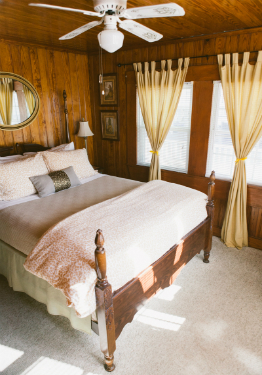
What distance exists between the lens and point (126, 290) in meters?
1.86

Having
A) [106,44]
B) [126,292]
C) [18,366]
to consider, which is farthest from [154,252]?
[106,44]

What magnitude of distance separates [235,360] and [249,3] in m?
2.72

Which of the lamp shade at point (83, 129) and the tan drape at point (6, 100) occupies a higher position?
the tan drape at point (6, 100)

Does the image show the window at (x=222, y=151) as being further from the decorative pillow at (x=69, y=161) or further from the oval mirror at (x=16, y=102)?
the oval mirror at (x=16, y=102)

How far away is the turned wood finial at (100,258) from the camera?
1570 mm

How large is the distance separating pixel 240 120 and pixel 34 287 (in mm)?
2775

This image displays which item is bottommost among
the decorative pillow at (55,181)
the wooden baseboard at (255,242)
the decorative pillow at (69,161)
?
the wooden baseboard at (255,242)

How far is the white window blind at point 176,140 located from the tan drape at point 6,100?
68.5 inches

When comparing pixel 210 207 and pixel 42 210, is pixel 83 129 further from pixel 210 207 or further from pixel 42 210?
pixel 210 207

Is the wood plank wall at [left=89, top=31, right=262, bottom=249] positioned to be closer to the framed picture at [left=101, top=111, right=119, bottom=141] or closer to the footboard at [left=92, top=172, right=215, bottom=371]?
the framed picture at [left=101, top=111, right=119, bottom=141]

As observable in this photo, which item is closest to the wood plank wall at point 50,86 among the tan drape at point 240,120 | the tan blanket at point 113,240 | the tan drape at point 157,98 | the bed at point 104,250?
the bed at point 104,250

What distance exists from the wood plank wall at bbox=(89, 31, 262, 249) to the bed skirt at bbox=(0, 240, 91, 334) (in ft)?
7.47

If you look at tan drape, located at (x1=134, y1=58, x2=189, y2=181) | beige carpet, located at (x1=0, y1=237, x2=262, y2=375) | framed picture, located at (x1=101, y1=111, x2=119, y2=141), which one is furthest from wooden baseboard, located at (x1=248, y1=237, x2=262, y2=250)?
framed picture, located at (x1=101, y1=111, x2=119, y2=141)

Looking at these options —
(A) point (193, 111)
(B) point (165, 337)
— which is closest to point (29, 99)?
(A) point (193, 111)
